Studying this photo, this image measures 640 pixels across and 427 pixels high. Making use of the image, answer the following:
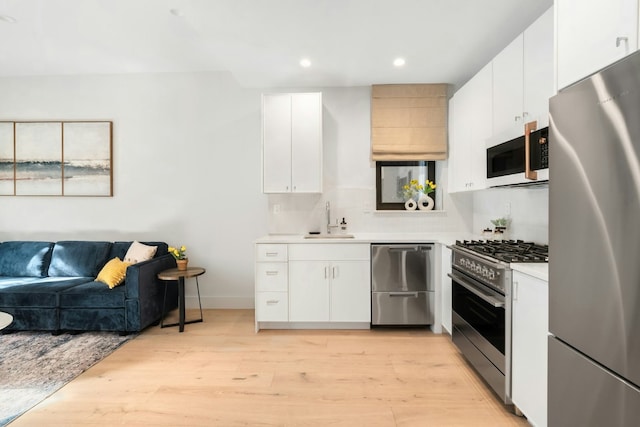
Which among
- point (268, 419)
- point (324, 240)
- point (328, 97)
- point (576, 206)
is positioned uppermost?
point (328, 97)

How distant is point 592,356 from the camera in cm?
116

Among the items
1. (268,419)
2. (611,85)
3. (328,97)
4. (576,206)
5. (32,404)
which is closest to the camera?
(611,85)

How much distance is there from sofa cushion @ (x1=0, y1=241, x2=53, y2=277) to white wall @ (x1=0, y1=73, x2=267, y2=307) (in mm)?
323

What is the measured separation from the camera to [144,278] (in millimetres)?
3291

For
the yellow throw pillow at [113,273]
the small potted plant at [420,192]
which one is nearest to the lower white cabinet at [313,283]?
the small potted plant at [420,192]

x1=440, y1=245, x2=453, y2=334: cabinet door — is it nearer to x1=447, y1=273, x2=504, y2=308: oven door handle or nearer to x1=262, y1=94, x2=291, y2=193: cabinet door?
x1=447, y1=273, x2=504, y2=308: oven door handle

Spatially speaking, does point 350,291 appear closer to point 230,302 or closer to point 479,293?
point 479,293

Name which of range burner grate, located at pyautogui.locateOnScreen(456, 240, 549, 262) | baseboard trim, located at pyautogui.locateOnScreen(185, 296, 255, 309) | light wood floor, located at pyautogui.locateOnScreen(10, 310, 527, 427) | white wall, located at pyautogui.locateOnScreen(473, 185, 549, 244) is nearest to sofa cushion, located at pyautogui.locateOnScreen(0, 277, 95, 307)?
light wood floor, located at pyautogui.locateOnScreen(10, 310, 527, 427)

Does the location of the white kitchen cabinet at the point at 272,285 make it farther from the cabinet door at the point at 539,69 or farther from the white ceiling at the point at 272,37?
the cabinet door at the point at 539,69

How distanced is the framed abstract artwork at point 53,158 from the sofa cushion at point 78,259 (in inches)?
26.3

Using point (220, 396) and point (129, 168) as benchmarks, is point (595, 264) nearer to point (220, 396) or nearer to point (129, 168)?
point (220, 396)

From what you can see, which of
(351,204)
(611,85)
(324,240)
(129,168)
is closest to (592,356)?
(611,85)

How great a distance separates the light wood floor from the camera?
1976mm

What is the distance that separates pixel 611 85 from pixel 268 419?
7.24ft
